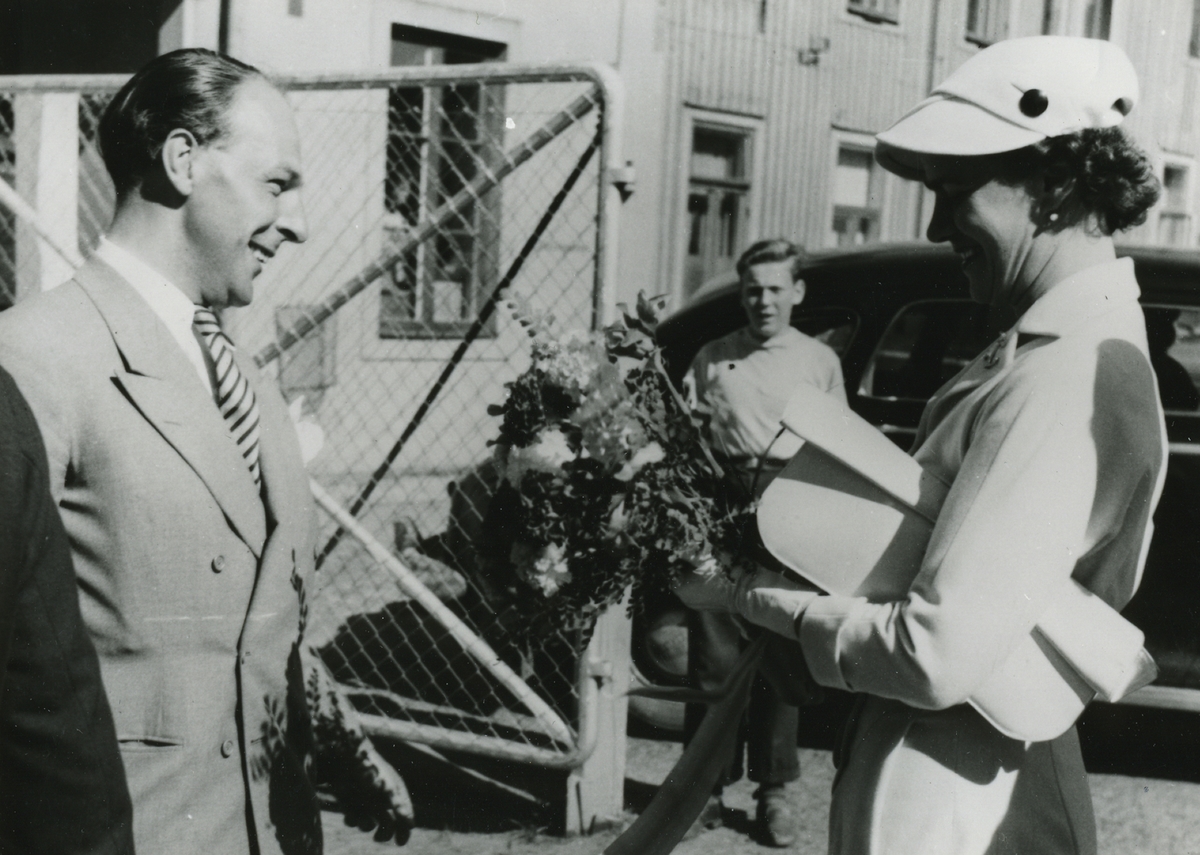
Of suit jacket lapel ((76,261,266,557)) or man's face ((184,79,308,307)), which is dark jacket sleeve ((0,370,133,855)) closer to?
suit jacket lapel ((76,261,266,557))

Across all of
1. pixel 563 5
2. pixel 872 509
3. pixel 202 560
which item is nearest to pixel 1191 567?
pixel 872 509

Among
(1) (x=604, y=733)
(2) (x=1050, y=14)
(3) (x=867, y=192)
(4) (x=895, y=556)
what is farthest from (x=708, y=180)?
(4) (x=895, y=556)

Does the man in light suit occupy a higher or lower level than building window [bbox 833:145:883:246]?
lower

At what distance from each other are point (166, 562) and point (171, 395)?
0.26 meters

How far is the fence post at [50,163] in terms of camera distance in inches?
208

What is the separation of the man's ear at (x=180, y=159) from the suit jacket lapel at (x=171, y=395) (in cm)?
17

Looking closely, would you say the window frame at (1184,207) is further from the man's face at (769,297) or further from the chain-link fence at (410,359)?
the man's face at (769,297)

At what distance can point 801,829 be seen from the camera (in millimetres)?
4309

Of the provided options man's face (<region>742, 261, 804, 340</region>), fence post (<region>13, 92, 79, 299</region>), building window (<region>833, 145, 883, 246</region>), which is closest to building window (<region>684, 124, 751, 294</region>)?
building window (<region>833, 145, 883, 246</region>)

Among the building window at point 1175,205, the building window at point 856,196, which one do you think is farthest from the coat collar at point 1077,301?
the building window at point 1175,205

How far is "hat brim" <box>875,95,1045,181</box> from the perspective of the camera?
1627 mm

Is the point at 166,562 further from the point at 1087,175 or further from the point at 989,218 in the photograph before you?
the point at 1087,175

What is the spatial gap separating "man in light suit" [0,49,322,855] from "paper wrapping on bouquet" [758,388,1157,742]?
85cm

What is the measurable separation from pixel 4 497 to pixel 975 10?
64.7ft
